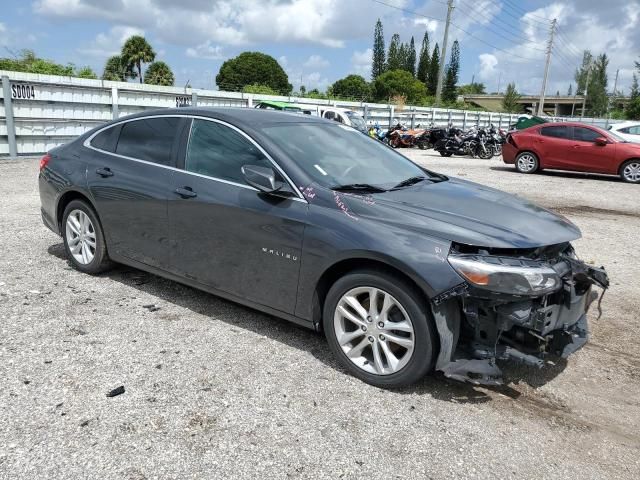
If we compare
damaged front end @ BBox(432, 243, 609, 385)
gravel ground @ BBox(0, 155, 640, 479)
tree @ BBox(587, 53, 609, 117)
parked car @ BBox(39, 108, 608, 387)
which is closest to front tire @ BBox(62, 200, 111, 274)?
parked car @ BBox(39, 108, 608, 387)

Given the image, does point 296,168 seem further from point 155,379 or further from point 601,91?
point 601,91

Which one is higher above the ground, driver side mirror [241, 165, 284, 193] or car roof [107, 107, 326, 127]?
car roof [107, 107, 326, 127]

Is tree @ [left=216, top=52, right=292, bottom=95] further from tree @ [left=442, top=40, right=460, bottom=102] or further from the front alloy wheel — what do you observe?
the front alloy wheel

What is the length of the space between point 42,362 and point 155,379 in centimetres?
78

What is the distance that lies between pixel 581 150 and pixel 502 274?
45.1 ft

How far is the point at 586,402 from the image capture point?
3.31 meters

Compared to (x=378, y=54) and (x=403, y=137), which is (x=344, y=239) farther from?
(x=378, y=54)

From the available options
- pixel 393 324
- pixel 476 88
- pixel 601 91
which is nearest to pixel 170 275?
pixel 393 324

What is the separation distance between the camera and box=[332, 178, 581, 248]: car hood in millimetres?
3145

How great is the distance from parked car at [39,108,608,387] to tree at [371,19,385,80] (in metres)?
99.3

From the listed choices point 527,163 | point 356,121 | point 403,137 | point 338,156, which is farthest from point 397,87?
point 338,156

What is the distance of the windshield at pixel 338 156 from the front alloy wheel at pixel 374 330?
0.82 m

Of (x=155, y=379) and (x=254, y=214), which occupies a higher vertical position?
(x=254, y=214)

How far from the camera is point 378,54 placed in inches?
3927
